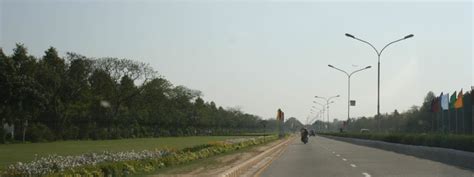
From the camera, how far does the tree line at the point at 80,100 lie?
70.5 meters

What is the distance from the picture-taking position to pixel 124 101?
106m

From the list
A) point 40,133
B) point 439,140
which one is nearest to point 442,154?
point 439,140

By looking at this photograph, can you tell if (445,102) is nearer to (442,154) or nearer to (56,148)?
(442,154)

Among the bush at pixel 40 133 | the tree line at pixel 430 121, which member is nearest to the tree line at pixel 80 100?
the bush at pixel 40 133

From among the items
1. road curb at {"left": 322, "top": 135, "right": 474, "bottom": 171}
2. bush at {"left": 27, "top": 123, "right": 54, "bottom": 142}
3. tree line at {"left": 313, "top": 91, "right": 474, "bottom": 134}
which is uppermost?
tree line at {"left": 313, "top": 91, "right": 474, "bottom": 134}

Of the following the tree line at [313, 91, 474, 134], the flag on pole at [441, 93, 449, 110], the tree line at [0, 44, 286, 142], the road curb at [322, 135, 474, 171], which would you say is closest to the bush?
the tree line at [0, 44, 286, 142]

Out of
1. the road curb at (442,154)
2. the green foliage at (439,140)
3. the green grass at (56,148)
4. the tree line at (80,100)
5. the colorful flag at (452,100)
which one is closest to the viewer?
the road curb at (442,154)

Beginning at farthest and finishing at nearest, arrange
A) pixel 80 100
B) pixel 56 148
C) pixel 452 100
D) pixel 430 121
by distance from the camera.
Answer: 1. pixel 430 121
2. pixel 80 100
3. pixel 452 100
4. pixel 56 148

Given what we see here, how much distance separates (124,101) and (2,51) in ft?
125

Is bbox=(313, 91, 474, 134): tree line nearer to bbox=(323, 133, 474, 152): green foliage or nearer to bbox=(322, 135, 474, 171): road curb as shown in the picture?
bbox=(323, 133, 474, 152): green foliage

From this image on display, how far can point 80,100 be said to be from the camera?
88375 millimetres

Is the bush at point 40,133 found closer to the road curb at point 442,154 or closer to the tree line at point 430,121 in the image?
the tree line at point 430,121

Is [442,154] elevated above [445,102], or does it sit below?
below

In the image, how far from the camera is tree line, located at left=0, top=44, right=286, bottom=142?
70.5 metres
